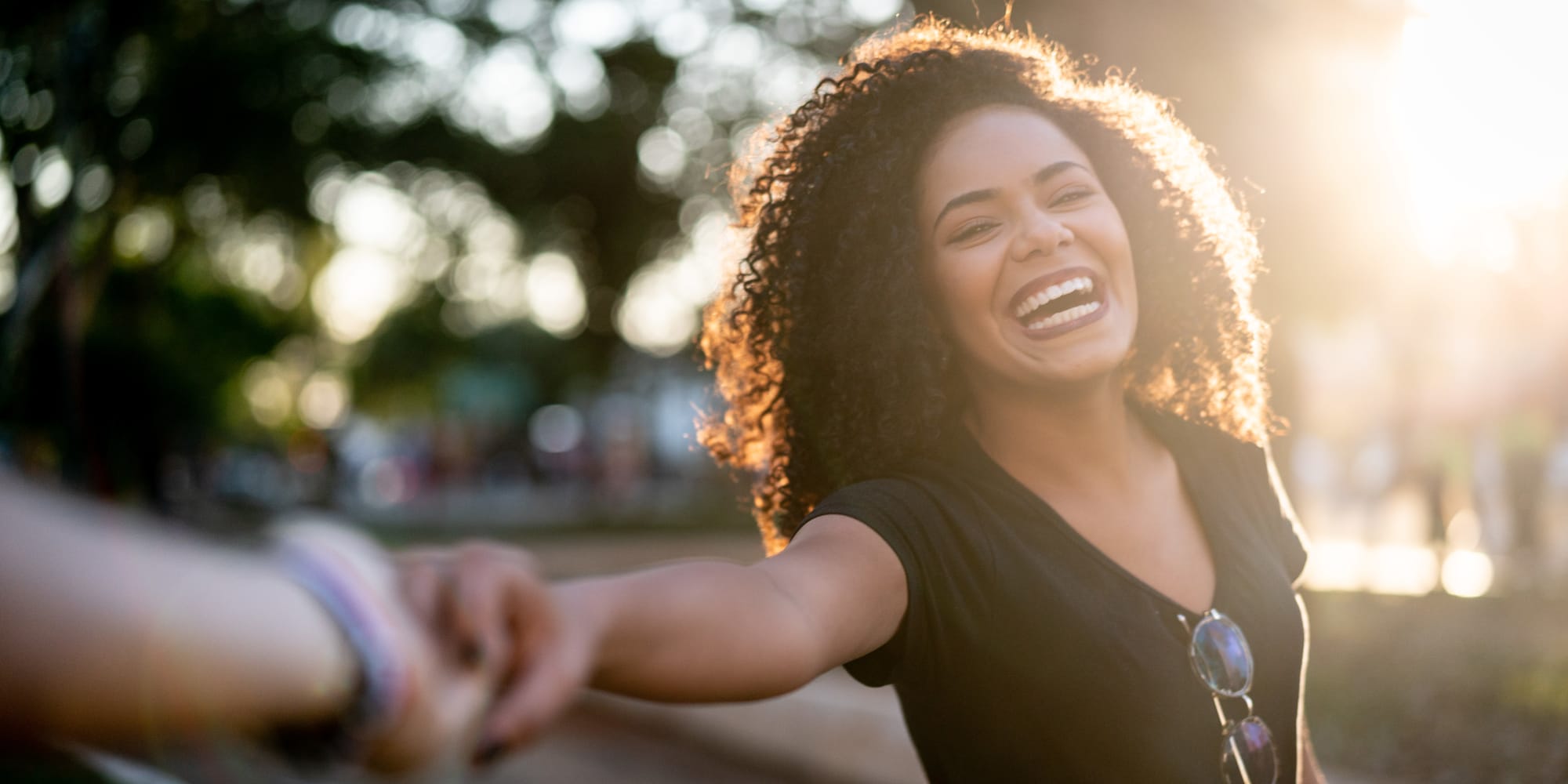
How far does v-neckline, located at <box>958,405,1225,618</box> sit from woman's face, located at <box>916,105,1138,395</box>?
159 mm

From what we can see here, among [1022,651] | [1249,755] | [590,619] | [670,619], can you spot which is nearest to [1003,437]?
[1022,651]

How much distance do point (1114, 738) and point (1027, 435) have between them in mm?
515

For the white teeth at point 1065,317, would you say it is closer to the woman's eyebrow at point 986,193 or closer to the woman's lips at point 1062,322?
the woman's lips at point 1062,322

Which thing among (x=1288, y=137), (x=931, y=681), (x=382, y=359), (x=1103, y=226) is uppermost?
(x=1288, y=137)

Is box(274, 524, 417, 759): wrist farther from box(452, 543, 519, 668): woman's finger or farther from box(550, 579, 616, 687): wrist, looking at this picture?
box(550, 579, 616, 687): wrist

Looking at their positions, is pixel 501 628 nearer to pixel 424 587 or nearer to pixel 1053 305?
pixel 424 587

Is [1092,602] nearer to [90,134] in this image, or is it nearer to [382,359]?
[90,134]

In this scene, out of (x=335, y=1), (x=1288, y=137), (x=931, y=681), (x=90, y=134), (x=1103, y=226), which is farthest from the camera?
(x=335, y=1)

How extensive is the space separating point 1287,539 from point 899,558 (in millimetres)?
1048

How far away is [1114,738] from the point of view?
1848mm

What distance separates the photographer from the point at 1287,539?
2.45m

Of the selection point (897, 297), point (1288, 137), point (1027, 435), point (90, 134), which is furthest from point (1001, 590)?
point (90, 134)

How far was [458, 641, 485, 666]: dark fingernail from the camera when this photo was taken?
83cm

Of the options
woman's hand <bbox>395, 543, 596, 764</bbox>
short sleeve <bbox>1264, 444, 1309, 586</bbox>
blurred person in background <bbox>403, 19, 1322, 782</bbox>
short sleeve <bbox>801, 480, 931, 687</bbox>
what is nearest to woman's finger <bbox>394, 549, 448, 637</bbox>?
woman's hand <bbox>395, 543, 596, 764</bbox>
